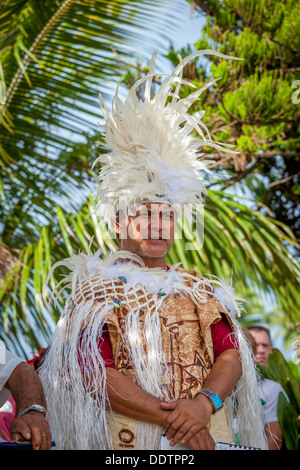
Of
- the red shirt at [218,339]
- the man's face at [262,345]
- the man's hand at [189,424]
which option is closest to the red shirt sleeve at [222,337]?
the red shirt at [218,339]

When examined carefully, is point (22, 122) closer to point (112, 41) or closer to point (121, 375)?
point (112, 41)

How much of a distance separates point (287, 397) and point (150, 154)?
7.28 ft

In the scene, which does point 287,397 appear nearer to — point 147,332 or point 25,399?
point 147,332

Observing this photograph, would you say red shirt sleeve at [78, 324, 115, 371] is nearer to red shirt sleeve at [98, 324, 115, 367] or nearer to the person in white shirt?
red shirt sleeve at [98, 324, 115, 367]

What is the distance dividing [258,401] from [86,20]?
11.4 feet

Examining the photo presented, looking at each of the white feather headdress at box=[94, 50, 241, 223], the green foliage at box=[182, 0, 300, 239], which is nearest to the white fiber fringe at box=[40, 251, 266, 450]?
the white feather headdress at box=[94, 50, 241, 223]

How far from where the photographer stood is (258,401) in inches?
104

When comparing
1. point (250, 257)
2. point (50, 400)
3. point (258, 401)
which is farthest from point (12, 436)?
point (250, 257)

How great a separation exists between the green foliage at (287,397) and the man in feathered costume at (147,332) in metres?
1.30

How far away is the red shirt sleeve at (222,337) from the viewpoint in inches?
101

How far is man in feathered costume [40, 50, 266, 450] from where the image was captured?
235 centimetres

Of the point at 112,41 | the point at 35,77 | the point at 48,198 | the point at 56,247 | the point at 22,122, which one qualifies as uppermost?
the point at 112,41

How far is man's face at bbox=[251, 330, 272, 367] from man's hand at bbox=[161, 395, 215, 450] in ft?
7.95

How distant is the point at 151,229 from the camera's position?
2.59 m
